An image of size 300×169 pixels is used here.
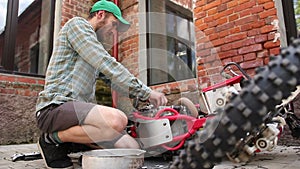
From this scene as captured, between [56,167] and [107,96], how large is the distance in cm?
193

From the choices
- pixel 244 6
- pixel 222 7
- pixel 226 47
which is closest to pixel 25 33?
pixel 222 7

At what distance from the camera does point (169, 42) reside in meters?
3.22

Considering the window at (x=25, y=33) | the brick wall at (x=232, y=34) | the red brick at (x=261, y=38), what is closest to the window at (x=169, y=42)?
the brick wall at (x=232, y=34)

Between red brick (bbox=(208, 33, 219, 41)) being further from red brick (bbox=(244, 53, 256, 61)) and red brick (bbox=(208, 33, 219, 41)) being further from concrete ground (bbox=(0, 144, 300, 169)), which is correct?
concrete ground (bbox=(0, 144, 300, 169))

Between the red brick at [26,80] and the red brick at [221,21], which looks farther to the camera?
the red brick at [26,80]

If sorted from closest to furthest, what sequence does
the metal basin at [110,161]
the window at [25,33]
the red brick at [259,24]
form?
the metal basin at [110,161]
the red brick at [259,24]
the window at [25,33]

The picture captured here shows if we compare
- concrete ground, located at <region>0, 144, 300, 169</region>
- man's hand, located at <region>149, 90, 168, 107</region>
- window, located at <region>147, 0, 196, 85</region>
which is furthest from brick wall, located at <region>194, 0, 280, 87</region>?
man's hand, located at <region>149, 90, 168, 107</region>

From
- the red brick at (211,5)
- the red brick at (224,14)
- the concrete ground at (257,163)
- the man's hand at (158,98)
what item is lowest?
the concrete ground at (257,163)

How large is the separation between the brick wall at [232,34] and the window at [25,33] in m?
2.02

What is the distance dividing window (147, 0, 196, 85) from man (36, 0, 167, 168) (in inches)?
58.9

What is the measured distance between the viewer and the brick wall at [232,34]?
6.15 feet

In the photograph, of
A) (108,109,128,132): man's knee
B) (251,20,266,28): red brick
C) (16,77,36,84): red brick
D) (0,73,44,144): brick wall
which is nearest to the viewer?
(108,109,128,132): man's knee

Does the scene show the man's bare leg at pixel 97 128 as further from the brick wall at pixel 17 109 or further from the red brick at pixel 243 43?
the brick wall at pixel 17 109

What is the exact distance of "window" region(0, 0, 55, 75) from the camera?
2.77 m
